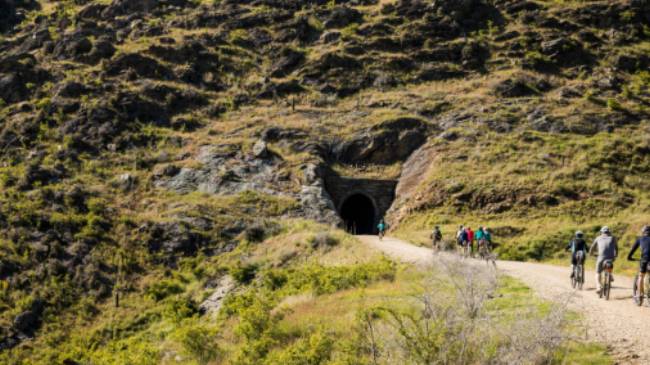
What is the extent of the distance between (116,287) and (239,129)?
733 inches

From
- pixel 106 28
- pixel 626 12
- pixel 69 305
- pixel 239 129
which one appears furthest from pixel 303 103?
pixel 626 12

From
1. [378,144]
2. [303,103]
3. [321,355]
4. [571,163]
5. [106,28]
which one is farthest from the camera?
[106,28]

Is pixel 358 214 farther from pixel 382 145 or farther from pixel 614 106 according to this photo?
pixel 614 106

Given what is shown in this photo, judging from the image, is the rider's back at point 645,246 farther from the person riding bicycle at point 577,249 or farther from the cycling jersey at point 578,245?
the cycling jersey at point 578,245

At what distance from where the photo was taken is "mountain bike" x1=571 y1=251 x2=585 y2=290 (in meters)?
13.9

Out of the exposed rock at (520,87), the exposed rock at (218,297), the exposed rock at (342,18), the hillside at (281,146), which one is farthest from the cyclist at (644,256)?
the exposed rock at (342,18)

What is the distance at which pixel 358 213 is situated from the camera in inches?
1625

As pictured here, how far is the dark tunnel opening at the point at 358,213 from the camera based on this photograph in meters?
39.3

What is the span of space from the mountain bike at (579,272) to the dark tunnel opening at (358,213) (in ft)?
80.9

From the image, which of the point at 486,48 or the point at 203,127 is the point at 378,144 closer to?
the point at 203,127

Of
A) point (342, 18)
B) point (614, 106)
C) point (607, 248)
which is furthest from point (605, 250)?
point (342, 18)

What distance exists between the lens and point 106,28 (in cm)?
5906

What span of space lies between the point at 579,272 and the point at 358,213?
90.6 feet

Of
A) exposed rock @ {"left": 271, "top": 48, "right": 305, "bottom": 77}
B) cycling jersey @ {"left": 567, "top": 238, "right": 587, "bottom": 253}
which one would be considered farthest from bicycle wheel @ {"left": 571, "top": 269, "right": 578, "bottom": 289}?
exposed rock @ {"left": 271, "top": 48, "right": 305, "bottom": 77}
